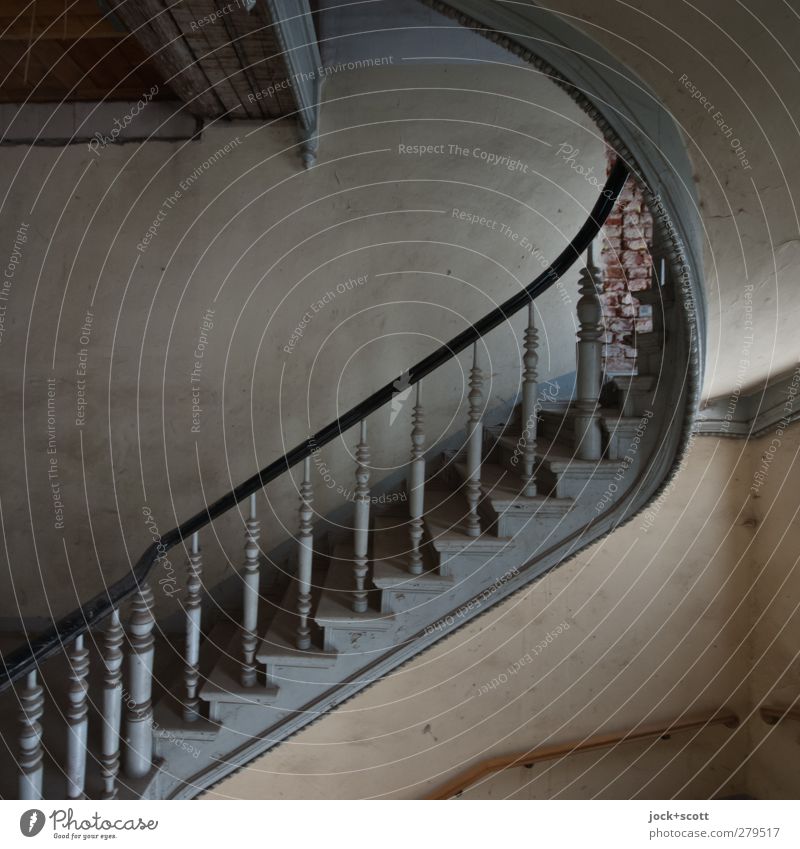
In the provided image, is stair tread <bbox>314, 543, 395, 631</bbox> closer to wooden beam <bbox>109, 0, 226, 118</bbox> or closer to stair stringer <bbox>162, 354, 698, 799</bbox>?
stair stringer <bbox>162, 354, 698, 799</bbox>

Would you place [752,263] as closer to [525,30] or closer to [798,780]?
[525,30]

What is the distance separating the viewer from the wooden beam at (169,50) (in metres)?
1.93

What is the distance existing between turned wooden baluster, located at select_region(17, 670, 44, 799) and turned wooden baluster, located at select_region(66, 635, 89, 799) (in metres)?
0.08

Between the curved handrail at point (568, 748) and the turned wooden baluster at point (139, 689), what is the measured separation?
5.41 feet

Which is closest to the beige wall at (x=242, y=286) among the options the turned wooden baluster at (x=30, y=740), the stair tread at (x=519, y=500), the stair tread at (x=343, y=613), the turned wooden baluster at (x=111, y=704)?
the stair tread at (x=343, y=613)

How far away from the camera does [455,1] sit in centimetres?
120

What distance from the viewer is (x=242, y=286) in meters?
2.89

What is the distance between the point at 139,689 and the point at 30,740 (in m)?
0.29

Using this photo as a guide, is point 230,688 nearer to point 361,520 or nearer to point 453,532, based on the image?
point 361,520

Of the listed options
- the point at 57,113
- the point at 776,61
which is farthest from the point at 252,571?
the point at 57,113

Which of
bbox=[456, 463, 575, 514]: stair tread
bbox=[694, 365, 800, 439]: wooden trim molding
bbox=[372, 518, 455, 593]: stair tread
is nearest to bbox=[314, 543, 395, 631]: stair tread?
bbox=[372, 518, 455, 593]: stair tread

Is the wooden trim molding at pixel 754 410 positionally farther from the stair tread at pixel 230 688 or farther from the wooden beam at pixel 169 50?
the wooden beam at pixel 169 50

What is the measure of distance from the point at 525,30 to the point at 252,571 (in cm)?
169

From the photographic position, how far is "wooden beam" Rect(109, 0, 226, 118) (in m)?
1.93
